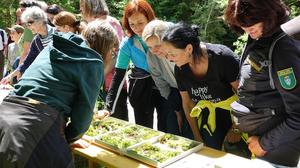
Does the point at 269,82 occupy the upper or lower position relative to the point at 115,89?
upper

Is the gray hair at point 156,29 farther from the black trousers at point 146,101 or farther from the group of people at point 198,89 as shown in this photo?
the black trousers at point 146,101

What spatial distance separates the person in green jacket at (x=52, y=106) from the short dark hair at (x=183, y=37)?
52 cm

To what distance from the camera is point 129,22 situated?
10.1 feet

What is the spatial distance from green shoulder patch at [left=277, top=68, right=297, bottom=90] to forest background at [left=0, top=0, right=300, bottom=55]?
6.06 meters

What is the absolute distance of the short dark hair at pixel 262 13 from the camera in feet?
6.02

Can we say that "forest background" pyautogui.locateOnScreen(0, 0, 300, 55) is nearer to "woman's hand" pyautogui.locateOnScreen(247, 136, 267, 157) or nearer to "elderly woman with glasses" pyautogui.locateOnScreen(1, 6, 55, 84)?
"elderly woman with glasses" pyautogui.locateOnScreen(1, 6, 55, 84)

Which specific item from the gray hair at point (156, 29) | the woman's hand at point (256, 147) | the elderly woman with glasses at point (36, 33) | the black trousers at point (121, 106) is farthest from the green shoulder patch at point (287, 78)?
the elderly woman with glasses at point (36, 33)

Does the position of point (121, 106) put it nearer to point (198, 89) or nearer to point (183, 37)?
point (198, 89)

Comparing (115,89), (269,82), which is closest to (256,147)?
(269,82)

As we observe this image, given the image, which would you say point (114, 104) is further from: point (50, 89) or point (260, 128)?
point (260, 128)

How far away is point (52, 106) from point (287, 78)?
1.14 metres

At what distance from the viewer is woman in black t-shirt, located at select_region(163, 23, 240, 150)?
2422 mm

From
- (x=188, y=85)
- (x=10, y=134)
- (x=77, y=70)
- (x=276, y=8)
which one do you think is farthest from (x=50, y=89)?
(x=276, y=8)

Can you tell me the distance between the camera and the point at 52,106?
76.8 inches
